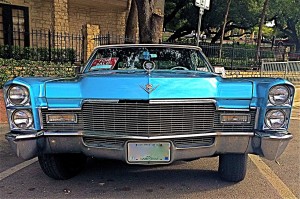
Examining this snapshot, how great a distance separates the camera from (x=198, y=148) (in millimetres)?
3301

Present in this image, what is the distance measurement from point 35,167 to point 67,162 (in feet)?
2.47

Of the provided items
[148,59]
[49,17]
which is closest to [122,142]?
[148,59]

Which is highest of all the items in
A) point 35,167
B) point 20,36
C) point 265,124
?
point 20,36

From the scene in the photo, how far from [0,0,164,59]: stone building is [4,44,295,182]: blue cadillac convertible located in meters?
9.45

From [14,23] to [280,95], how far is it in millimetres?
14287

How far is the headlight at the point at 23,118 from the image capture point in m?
3.30

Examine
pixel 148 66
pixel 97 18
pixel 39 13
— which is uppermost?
pixel 97 18

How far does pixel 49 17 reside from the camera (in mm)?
16109

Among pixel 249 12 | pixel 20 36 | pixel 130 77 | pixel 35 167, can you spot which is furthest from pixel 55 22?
pixel 249 12

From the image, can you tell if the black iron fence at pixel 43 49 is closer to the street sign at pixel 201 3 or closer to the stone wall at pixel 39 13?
the stone wall at pixel 39 13

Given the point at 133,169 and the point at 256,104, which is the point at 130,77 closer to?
the point at 256,104

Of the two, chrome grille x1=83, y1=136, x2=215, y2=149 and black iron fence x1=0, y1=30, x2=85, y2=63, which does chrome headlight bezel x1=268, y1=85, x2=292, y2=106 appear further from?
black iron fence x1=0, y1=30, x2=85, y2=63

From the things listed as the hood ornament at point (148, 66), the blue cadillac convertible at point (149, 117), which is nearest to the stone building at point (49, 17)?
the hood ornament at point (148, 66)

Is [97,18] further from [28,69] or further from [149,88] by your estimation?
[149,88]
